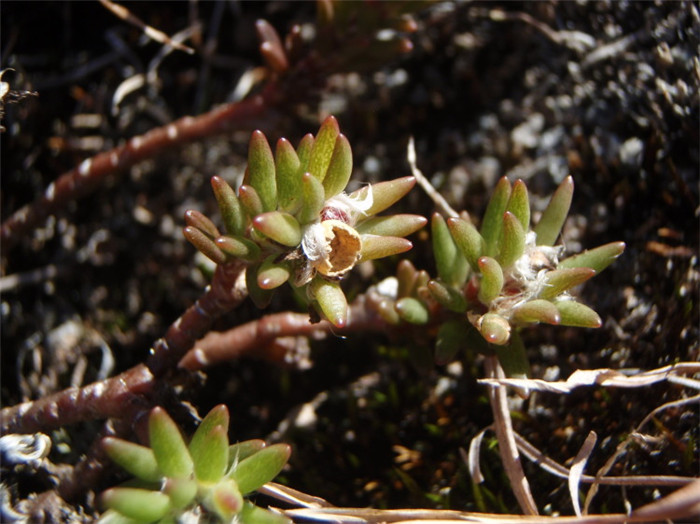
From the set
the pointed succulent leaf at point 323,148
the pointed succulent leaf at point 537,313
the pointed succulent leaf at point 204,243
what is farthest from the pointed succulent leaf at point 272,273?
the pointed succulent leaf at point 537,313

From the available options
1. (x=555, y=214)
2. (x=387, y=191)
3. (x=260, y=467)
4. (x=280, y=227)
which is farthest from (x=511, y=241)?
(x=260, y=467)

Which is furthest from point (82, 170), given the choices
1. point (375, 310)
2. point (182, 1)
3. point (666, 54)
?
point (666, 54)

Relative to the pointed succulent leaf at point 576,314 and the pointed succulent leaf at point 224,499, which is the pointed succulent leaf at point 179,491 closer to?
the pointed succulent leaf at point 224,499

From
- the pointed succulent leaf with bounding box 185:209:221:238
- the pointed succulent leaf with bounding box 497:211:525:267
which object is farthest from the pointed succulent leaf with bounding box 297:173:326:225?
the pointed succulent leaf with bounding box 497:211:525:267

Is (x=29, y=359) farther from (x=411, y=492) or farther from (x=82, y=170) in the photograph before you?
(x=411, y=492)

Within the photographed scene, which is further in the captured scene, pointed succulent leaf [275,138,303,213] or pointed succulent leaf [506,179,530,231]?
pointed succulent leaf [506,179,530,231]

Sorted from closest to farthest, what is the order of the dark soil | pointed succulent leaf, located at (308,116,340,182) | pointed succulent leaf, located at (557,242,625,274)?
pointed succulent leaf, located at (308,116,340,182)
pointed succulent leaf, located at (557,242,625,274)
the dark soil

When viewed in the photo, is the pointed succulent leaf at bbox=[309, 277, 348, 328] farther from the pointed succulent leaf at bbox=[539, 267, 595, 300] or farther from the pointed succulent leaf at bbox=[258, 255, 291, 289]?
the pointed succulent leaf at bbox=[539, 267, 595, 300]
